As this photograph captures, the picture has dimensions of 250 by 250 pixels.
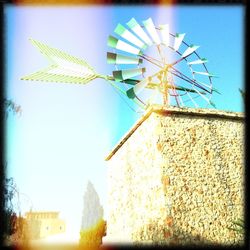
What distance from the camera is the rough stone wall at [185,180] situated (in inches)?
237

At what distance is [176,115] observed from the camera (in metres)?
6.73

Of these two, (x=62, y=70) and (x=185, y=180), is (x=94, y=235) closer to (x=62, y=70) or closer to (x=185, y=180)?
(x=185, y=180)

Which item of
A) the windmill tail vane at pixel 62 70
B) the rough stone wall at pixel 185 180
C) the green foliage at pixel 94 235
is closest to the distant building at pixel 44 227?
the green foliage at pixel 94 235

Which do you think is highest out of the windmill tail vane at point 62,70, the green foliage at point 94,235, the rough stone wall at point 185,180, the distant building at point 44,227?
the windmill tail vane at point 62,70

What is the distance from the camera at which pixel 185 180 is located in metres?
6.25

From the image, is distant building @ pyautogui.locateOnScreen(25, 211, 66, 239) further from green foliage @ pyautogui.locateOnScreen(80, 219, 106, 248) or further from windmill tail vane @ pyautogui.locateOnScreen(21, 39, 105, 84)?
windmill tail vane @ pyautogui.locateOnScreen(21, 39, 105, 84)

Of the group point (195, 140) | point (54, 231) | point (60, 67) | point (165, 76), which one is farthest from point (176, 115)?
point (54, 231)

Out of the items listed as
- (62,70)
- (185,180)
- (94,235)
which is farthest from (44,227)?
(185,180)

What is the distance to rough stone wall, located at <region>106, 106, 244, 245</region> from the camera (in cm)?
601

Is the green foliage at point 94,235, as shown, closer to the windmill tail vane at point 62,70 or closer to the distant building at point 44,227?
the windmill tail vane at point 62,70

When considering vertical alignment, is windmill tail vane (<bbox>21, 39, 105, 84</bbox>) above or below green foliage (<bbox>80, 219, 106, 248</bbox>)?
above

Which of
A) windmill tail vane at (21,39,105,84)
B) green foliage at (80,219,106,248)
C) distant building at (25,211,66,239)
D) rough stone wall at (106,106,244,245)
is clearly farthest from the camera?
distant building at (25,211,66,239)

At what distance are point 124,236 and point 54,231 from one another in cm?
1599

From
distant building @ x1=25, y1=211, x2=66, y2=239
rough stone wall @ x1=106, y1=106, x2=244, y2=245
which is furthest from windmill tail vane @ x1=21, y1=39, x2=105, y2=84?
distant building @ x1=25, y1=211, x2=66, y2=239
